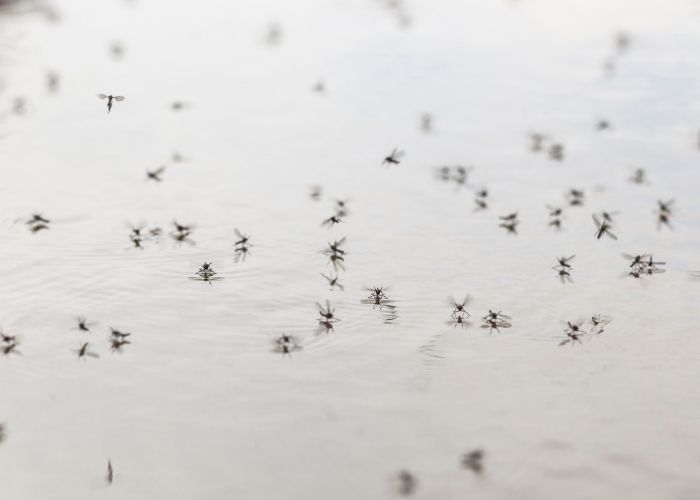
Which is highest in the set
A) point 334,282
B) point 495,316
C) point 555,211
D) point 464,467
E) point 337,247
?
point 555,211

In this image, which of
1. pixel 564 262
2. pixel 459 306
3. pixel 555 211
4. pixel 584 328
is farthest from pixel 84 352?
pixel 555 211

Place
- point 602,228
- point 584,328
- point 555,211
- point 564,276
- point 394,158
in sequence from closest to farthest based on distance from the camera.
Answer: point 584,328, point 564,276, point 602,228, point 555,211, point 394,158

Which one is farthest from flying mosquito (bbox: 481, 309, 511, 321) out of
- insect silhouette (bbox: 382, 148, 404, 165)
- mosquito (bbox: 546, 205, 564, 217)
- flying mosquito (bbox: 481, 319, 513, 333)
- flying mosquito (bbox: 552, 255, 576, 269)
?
insect silhouette (bbox: 382, 148, 404, 165)

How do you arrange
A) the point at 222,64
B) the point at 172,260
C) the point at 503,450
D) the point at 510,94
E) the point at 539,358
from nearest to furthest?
the point at 503,450
the point at 539,358
the point at 172,260
the point at 510,94
the point at 222,64

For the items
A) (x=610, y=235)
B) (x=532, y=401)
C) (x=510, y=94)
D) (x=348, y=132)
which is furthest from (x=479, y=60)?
(x=532, y=401)

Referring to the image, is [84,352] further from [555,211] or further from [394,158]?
[555,211]

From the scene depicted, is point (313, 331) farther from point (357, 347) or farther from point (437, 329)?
point (437, 329)
